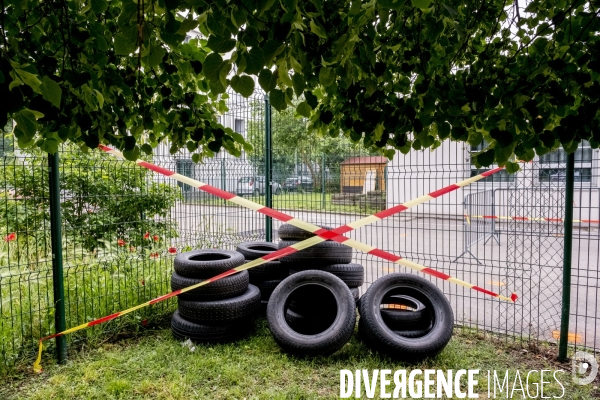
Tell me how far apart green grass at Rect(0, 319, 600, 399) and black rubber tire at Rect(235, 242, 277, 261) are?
3.61 feet

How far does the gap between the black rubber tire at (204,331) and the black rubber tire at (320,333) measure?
542 millimetres

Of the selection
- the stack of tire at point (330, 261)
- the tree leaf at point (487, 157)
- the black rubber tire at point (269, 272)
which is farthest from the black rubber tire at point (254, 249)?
the tree leaf at point (487, 157)

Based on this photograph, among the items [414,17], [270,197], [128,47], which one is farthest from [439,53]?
[270,197]

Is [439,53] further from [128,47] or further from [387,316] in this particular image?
[387,316]

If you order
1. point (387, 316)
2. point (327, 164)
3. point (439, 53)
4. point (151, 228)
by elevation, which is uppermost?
point (439, 53)

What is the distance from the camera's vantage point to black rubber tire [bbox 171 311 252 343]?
4.33m

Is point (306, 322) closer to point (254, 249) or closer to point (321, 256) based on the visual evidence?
point (321, 256)

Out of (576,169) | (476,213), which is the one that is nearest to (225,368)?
→ (576,169)

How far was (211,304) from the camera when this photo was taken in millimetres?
4324

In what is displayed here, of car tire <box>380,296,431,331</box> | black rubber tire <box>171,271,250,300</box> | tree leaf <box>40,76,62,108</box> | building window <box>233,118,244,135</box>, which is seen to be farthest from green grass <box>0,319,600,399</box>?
building window <box>233,118,244,135</box>

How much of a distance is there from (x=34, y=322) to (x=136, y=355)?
1.12 meters

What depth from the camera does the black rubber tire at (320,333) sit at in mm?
3898

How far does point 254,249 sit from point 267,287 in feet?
2.28

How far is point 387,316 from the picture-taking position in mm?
4301
